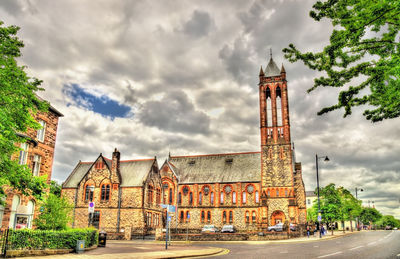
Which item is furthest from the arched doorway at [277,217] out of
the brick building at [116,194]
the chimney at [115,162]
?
the chimney at [115,162]

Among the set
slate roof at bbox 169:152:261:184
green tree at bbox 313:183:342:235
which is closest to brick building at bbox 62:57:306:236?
slate roof at bbox 169:152:261:184

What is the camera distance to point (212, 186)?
2259 inches

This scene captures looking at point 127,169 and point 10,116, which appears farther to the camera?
point 127,169

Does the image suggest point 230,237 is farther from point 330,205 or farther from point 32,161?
point 330,205

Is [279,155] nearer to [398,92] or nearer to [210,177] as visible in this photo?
[210,177]

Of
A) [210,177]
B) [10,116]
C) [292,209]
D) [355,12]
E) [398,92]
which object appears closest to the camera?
[355,12]

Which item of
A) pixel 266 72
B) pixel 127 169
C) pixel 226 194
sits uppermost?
pixel 266 72

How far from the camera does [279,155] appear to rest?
53.6m

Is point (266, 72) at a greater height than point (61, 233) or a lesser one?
greater

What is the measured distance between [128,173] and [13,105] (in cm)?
3678

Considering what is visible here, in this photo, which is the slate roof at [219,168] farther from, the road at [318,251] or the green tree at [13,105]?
the green tree at [13,105]

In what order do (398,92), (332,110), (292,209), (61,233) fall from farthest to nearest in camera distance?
(292,209) < (61,233) < (332,110) < (398,92)

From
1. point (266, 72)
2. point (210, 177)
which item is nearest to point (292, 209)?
point (210, 177)

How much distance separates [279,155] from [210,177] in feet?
44.9
